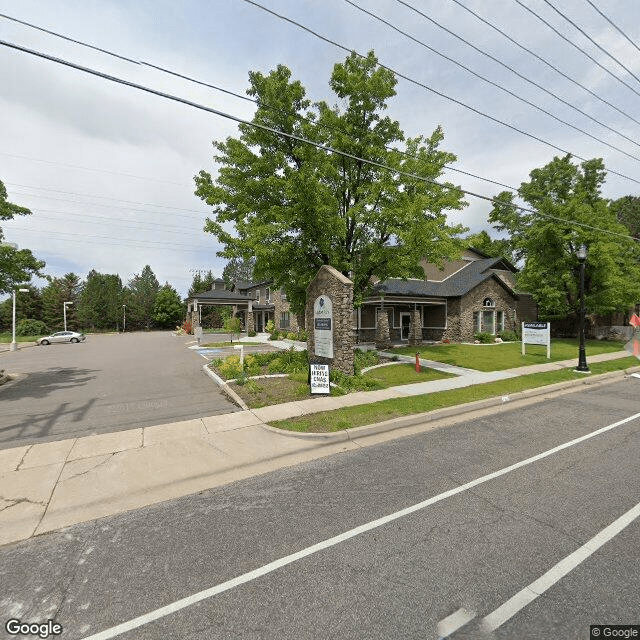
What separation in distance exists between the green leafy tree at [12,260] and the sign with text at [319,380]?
36.9 ft

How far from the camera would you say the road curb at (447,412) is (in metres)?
7.26

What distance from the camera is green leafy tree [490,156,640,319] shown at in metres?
22.1

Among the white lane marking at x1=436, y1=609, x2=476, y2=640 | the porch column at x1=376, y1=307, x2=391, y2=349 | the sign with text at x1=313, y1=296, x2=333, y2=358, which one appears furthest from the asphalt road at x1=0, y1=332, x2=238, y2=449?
the porch column at x1=376, y1=307, x2=391, y2=349

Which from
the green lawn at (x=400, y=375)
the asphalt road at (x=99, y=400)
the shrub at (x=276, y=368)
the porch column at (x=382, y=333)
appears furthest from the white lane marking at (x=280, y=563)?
the porch column at (x=382, y=333)

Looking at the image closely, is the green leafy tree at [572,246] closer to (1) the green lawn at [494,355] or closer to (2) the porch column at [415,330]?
(1) the green lawn at [494,355]

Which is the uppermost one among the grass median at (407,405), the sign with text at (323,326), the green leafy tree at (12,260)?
the green leafy tree at (12,260)

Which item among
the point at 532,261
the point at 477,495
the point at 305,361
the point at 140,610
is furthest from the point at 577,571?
the point at 532,261

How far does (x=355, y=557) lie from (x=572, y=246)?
2762 centimetres

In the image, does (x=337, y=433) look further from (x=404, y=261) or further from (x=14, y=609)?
(x=404, y=261)

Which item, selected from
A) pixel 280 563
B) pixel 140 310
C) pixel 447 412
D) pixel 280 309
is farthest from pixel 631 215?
pixel 140 310

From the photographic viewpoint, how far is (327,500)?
4812mm

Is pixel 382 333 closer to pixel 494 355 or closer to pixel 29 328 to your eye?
pixel 494 355

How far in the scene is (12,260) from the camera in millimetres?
11906

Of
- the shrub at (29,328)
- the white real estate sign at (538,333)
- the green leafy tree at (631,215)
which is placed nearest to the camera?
the white real estate sign at (538,333)
